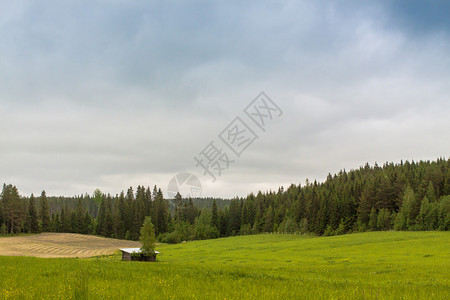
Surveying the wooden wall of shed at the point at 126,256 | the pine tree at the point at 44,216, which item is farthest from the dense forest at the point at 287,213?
the wooden wall of shed at the point at 126,256

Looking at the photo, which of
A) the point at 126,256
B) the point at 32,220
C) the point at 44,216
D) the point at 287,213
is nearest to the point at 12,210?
the point at 32,220

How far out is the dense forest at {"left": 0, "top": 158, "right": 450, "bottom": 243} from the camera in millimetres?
114750

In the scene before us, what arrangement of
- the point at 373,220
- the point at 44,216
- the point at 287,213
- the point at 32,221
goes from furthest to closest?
the point at 44,216
the point at 287,213
the point at 32,221
the point at 373,220

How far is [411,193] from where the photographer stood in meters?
115

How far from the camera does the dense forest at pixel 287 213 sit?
11475 cm

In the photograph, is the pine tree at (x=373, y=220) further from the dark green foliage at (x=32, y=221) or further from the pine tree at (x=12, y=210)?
the pine tree at (x=12, y=210)

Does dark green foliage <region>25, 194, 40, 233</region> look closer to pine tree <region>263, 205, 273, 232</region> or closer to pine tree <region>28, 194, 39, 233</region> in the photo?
pine tree <region>28, 194, 39, 233</region>

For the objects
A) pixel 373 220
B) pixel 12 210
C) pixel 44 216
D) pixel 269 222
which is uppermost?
pixel 12 210

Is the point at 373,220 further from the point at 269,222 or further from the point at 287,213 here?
the point at 269,222

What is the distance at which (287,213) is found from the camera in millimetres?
161500

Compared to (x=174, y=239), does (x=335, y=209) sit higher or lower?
higher

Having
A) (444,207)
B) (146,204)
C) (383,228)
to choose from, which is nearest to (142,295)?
(444,207)

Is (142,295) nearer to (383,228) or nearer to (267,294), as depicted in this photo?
(267,294)

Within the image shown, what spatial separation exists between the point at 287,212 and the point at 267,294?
15564 centimetres
